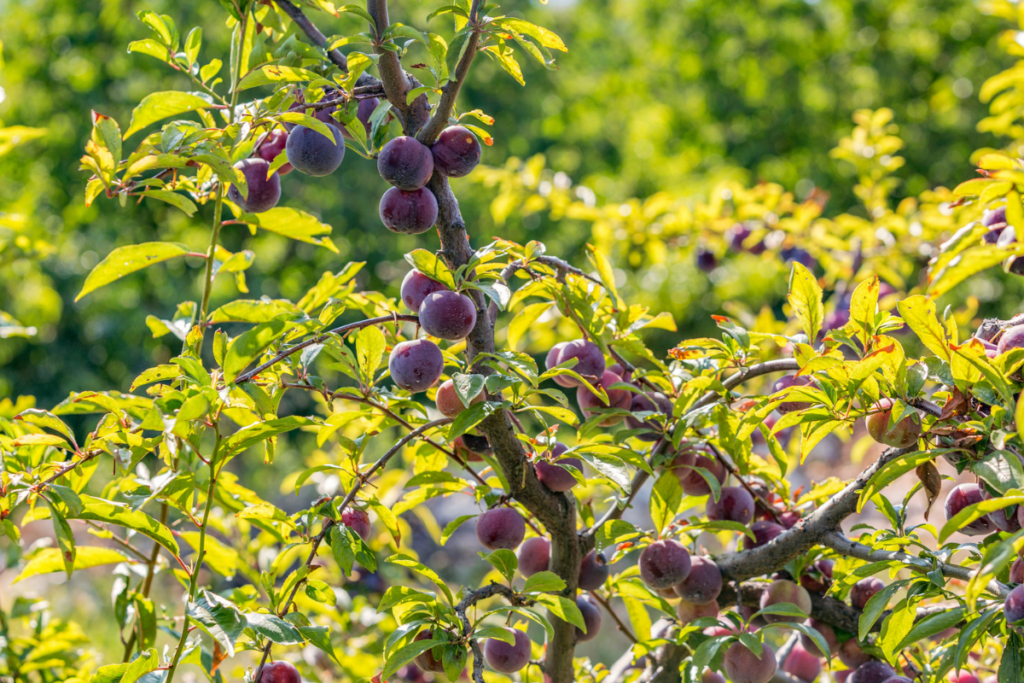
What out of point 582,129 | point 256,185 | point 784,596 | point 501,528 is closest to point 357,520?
point 501,528

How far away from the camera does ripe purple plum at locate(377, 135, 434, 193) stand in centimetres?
65

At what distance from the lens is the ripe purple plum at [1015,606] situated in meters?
0.55

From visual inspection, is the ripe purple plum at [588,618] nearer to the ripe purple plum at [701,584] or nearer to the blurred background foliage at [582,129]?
the ripe purple plum at [701,584]

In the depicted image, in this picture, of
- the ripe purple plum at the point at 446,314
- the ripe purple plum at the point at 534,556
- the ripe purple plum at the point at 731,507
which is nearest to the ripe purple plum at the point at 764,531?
the ripe purple plum at the point at 731,507

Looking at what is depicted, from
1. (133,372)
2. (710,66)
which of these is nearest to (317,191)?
(133,372)

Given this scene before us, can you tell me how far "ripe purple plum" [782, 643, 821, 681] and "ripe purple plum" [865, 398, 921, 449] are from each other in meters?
0.49

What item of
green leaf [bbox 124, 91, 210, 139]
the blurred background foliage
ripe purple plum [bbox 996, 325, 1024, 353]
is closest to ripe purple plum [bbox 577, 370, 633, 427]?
ripe purple plum [bbox 996, 325, 1024, 353]

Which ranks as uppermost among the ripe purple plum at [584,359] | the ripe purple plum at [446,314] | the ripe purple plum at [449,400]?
the ripe purple plum at [446,314]

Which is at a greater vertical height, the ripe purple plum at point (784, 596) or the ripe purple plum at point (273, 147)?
the ripe purple plum at point (273, 147)

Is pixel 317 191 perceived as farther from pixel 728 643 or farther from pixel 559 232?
pixel 728 643

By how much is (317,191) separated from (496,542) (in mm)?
5441

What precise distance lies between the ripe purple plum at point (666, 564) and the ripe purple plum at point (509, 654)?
0.16m

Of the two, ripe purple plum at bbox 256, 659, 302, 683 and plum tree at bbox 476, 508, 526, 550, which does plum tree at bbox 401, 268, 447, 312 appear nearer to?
plum tree at bbox 476, 508, 526, 550

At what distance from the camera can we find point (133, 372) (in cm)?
536
